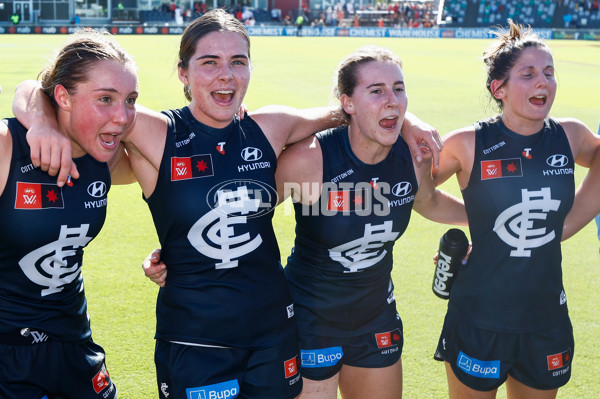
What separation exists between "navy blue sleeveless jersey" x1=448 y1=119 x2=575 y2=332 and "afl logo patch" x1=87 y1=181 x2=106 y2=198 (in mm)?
1939

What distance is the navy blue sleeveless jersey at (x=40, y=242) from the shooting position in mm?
2707

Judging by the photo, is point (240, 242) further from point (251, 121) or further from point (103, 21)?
point (103, 21)

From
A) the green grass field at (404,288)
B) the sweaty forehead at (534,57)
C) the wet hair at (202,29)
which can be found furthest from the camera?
the green grass field at (404,288)

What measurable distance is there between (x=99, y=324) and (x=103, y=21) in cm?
4823

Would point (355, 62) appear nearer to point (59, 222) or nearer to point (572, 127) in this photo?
point (572, 127)

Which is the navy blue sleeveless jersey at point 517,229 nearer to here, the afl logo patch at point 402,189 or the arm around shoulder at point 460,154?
the arm around shoulder at point 460,154

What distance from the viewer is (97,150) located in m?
2.89

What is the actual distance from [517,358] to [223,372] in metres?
1.58

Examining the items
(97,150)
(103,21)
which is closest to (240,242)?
(97,150)

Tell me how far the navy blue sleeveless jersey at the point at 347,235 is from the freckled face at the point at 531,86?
2.15ft

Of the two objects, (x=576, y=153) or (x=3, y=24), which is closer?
(x=576, y=153)

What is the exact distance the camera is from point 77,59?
2.81 metres

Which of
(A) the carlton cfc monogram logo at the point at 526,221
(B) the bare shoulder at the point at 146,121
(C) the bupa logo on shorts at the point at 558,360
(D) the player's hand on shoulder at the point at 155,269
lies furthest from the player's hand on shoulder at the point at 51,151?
(C) the bupa logo on shorts at the point at 558,360

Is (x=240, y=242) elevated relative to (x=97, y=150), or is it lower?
lower
